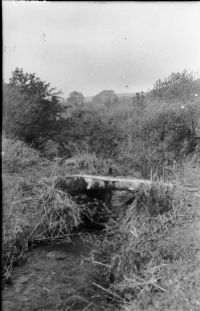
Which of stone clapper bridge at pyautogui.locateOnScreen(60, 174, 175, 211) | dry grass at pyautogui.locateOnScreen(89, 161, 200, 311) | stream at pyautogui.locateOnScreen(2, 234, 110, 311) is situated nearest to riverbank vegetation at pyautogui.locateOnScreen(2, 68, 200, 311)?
dry grass at pyautogui.locateOnScreen(89, 161, 200, 311)

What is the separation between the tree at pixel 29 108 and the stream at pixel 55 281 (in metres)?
4.29

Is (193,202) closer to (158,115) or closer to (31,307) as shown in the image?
(31,307)

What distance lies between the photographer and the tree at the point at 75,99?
1347cm

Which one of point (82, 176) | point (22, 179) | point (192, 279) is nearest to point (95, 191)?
point (82, 176)

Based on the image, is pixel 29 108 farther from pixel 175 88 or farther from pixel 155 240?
pixel 155 240

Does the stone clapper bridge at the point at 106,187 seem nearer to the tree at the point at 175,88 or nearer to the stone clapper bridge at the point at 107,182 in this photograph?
the stone clapper bridge at the point at 107,182

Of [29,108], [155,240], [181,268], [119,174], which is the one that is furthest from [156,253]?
[29,108]

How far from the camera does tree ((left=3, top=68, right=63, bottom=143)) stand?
12.0 metres

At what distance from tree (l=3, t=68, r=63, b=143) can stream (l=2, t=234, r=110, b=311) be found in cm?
429

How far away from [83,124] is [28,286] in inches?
284

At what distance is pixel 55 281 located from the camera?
23.1 ft

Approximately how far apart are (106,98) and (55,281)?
8107mm

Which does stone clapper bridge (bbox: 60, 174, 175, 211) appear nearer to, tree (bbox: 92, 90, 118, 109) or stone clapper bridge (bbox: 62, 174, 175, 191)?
Answer: stone clapper bridge (bbox: 62, 174, 175, 191)

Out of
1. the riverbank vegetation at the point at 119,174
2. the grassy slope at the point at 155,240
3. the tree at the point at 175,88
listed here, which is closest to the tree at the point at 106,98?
the riverbank vegetation at the point at 119,174
